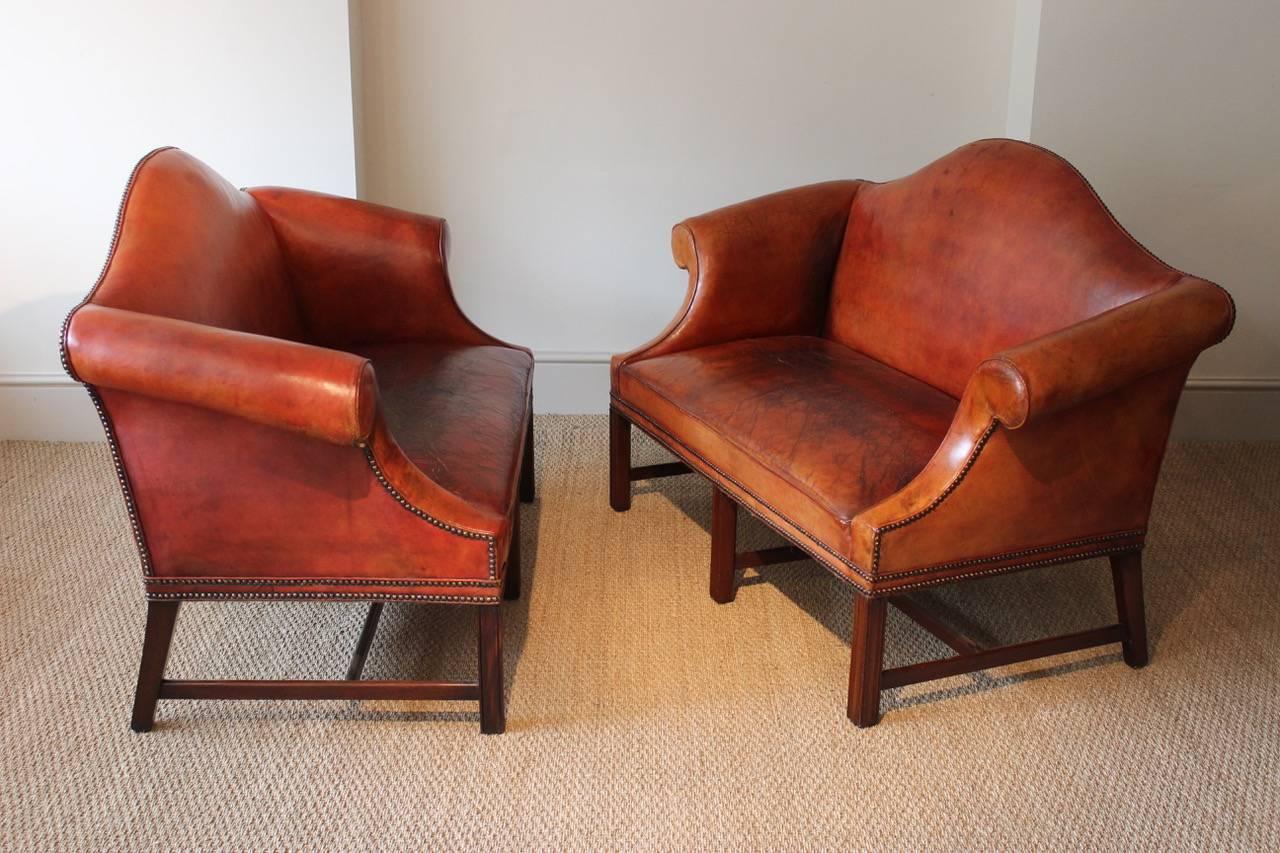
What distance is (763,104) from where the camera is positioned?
3135 mm

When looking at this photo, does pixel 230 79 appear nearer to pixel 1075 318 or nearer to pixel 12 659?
pixel 12 659

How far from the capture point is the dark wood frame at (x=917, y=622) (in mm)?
1899

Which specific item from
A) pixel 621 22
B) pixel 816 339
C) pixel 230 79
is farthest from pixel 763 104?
pixel 230 79

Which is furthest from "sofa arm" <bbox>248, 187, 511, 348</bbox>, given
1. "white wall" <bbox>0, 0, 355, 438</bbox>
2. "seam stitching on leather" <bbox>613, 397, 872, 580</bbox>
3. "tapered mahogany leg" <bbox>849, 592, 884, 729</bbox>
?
"tapered mahogany leg" <bbox>849, 592, 884, 729</bbox>

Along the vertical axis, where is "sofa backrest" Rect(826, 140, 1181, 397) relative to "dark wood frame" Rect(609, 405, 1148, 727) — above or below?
above

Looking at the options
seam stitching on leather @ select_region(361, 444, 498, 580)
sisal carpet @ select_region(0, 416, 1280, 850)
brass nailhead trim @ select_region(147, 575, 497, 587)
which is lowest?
sisal carpet @ select_region(0, 416, 1280, 850)

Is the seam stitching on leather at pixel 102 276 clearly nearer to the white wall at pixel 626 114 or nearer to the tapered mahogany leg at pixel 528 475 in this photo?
the tapered mahogany leg at pixel 528 475

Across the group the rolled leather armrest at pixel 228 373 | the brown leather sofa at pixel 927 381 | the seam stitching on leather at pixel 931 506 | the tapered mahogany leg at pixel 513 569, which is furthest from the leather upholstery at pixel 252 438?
the seam stitching on leather at pixel 931 506

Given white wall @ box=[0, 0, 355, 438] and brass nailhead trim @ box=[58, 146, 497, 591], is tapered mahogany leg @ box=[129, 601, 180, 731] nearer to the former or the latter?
brass nailhead trim @ box=[58, 146, 497, 591]

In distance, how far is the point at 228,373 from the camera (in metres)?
1.60

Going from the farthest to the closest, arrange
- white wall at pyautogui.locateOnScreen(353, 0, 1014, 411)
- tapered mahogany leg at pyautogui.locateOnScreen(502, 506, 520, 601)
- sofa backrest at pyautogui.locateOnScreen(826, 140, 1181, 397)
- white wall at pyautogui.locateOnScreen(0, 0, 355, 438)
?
white wall at pyautogui.locateOnScreen(353, 0, 1014, 411) → white wall at pyautogui.locateOnScreen(0, 0, 355, 438) → tapered mahogany leg at pyautogui.locateOnScreen(502, 506, 520, 601) → sofa backrest at pyautogui.locateOnScreen(826, 140, 1181, 397)

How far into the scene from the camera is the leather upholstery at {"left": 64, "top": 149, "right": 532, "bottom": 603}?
1604mm

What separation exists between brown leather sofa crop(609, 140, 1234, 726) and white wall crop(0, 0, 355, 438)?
1053 millimetres

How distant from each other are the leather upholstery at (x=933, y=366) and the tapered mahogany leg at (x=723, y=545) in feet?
0.28
